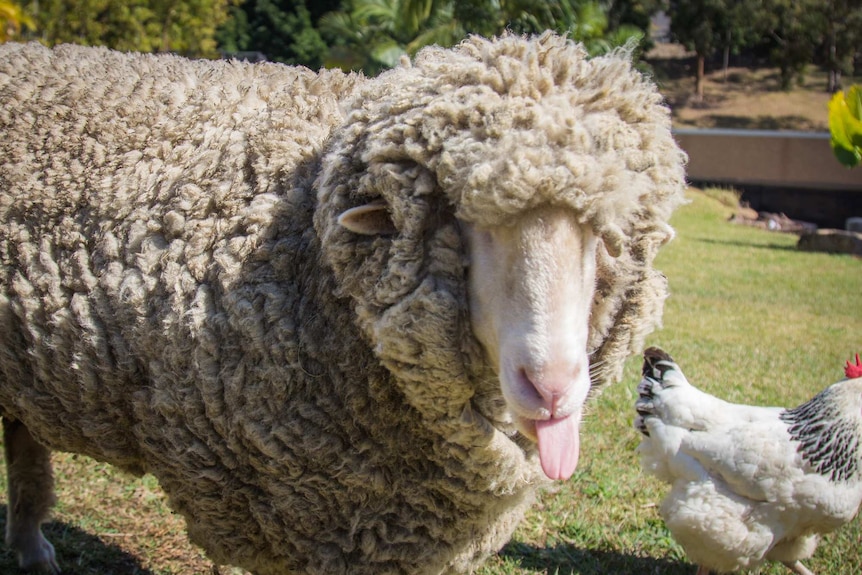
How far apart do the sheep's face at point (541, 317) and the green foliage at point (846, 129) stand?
3.56m

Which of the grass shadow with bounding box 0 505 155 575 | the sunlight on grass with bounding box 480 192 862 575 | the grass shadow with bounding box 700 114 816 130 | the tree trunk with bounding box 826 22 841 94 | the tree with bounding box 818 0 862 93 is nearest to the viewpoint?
the grass shadow with bounding box 0 505 155 575

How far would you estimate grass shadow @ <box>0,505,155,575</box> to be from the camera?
3.43 m

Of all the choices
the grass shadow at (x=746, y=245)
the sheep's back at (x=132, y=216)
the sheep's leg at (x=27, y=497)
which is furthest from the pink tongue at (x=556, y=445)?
the grass shadow at (x=746, y=245)

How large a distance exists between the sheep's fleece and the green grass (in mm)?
983

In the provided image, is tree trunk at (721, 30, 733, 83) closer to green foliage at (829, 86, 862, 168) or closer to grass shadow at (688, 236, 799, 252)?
grass shadow at (688, 236, 799, 252)

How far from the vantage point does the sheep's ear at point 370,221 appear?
194 cm

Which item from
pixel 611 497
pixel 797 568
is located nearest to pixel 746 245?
pixel 611 497

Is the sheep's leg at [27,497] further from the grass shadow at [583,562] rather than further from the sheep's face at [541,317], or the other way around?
the sheep's face at [541,317]

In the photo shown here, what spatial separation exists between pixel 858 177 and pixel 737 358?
1598 cm

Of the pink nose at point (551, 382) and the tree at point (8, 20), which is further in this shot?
the tree at point (8, 20)

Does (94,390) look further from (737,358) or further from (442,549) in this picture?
(737,358)

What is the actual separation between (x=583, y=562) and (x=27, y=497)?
7.89ft

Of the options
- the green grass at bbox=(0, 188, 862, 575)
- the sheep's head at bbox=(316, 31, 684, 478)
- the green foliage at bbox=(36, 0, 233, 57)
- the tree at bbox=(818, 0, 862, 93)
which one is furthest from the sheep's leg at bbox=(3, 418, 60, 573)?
the tree at bbox=(818, 0, 862, 93)

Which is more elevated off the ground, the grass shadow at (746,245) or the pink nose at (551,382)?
the pink nose at (551,382)
